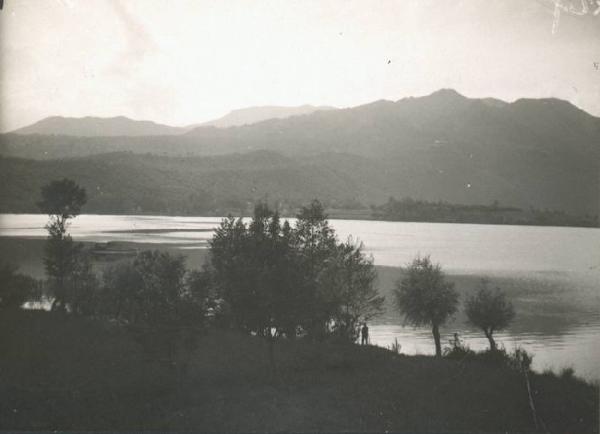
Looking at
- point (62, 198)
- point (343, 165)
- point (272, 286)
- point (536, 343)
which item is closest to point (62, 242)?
point (62, 198)

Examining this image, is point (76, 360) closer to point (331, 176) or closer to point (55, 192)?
point (55, 192)

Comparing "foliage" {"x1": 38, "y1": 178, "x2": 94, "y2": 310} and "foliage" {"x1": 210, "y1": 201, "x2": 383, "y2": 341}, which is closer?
"foliage" {"x1": 210, "y1": 201, "x2": 383, "y2": 341}

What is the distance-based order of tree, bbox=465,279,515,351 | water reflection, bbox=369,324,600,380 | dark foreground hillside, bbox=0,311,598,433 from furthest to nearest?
water reflection, bbox=369,324,600,380
tree, bbox=465,279,515,351
dark foreground hillside, bbox=0,311,598,433

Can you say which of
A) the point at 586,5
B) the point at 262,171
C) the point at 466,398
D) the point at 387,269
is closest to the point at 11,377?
the point at 466,398

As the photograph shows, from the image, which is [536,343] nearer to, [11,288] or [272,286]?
[272,286]

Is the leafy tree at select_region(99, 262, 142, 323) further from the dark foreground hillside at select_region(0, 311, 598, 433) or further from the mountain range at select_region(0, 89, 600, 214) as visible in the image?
the mountain range at select_region(0, 89, 600, 214)

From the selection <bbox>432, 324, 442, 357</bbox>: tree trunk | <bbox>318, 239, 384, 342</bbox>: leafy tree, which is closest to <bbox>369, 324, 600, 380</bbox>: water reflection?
<bbox>432, 324, 442, 357</bbox>: tree trunk
